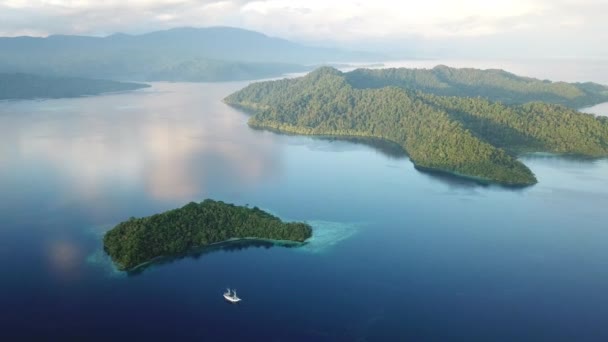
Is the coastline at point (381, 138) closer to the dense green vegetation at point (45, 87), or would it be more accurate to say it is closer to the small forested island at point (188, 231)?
the small forested island at point (188, 231)

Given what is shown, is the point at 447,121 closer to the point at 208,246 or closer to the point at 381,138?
the point at 381,138

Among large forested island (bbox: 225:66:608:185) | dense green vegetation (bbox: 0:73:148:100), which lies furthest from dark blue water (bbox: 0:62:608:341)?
dense green vegetation (bbox: 0:73:148:100)

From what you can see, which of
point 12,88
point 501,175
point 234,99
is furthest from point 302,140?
point 12,88

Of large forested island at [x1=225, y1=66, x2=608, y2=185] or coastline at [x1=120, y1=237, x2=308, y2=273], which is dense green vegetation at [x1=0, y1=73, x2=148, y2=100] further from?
coastline at [x1=120, y1=237, x2=308, y2=273]

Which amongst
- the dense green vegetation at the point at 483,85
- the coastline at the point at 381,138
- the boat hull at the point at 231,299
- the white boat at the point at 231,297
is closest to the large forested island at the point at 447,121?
the coastline at the point at 381,138

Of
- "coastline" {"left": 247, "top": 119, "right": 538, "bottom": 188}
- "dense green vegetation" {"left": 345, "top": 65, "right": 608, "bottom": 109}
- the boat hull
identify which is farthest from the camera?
"dense green vegetation" {"left": 345, "top": 65, "right": 608, "bottom": 109}
